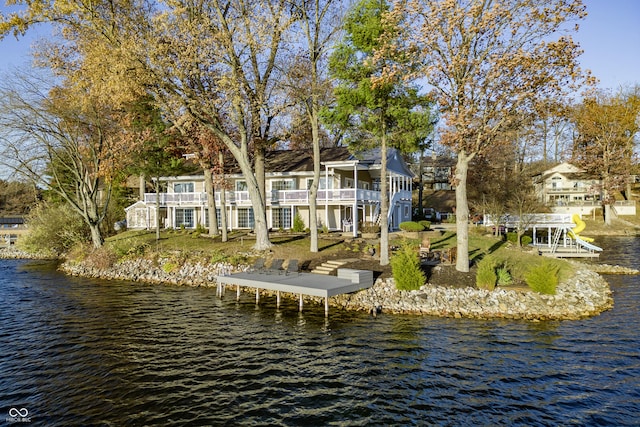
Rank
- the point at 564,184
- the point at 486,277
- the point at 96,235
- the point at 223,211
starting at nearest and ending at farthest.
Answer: the point at 486,277, the point at 223,211, the point at 96,235, the point at 564,184

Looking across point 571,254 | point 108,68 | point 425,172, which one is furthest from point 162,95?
point 425,172

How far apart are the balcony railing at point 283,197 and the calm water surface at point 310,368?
46.8ft

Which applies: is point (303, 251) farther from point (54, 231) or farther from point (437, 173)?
point (437, 173)

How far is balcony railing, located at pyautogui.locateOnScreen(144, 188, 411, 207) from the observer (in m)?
30.6

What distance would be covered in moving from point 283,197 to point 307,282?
16.9 metres

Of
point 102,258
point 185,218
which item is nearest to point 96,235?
point 102,258

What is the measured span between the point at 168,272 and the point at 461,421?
818 inches

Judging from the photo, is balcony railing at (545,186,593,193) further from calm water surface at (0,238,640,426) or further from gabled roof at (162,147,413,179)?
calm water surface at (0,238,640,426)

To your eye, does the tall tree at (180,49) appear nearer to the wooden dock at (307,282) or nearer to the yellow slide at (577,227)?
the wooden dock at (307,282)

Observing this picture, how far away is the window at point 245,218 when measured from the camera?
124 feet

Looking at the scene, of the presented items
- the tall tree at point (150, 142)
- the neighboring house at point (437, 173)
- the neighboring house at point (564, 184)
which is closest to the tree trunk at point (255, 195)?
the tall tree at point (150, 142)

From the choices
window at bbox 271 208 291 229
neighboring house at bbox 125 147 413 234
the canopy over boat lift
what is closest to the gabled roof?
neighboring house at bbox 125 147 413 234

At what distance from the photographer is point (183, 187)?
4044 cm

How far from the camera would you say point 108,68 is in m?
21.7
